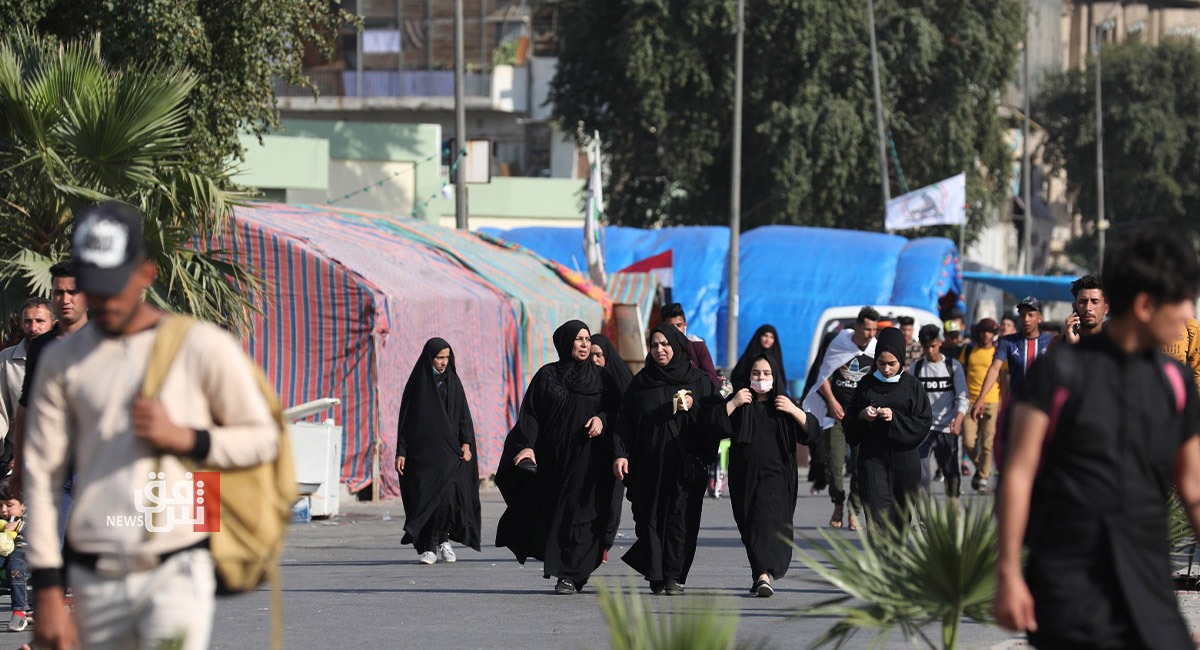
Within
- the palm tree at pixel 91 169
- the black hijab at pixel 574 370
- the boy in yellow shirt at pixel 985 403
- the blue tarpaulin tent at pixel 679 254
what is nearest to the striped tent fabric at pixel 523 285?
the boy in yellow shirt at pixel 985 403

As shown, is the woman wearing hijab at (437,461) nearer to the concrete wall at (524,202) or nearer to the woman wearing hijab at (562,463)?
the woman wearing hijab at (562,463)

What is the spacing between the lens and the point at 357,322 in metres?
18.1

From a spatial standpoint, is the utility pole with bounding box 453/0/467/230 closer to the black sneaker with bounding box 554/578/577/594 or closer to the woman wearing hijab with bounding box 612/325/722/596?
the woman wearing hijab with bounding box 612/325/722/596

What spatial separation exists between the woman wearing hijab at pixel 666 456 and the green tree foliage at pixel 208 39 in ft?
18.8

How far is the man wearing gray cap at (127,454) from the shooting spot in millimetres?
4469

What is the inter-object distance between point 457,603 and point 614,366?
2.17 m

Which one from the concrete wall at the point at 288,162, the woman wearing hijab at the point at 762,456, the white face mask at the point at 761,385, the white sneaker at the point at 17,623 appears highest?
the concrete wall at the point at 288,162

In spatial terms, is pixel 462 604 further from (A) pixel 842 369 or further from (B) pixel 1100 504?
(B) pixel 1100 504

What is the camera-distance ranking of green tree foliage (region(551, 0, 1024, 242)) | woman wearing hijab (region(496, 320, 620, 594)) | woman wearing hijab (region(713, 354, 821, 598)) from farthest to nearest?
green tree foliage (region(551, 0, 1024, 242))
woman wearing hijab (region(496, 320, 620, 594))
woman wearing hijab (region(713, 354, 821, 598))

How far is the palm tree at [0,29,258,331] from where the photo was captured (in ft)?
43.1

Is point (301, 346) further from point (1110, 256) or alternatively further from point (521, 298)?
point (1110, 256)

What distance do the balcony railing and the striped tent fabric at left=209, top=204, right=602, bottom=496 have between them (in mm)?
36863

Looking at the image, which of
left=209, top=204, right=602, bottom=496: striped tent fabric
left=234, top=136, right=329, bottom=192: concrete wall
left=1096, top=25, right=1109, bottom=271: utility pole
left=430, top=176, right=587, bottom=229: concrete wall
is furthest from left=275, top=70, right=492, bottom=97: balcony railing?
left=209, top=204, right=602, bottom=496: striped tent fabric

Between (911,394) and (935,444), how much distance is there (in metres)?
5.72
